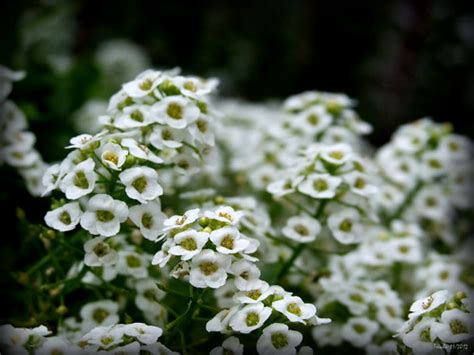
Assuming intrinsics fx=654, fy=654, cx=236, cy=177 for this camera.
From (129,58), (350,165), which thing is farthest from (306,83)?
(350,165)

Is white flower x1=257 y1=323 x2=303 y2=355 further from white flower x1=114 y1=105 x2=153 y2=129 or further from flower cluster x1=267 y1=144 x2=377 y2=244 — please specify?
white flower x1=114 y1=105 x2=153 y2=129

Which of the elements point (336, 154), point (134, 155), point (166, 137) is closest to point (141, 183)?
point (134, 155)

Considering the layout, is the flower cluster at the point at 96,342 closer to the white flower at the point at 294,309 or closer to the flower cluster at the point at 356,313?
the white flower at the point at 294,309

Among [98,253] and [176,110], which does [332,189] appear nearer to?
[176,110]

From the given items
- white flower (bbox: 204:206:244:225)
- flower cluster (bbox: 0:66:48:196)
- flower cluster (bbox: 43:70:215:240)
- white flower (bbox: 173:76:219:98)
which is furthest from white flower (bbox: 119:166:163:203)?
flower cluster (bbox: 0:66:48:196)

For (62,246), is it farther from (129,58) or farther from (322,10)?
(322,10)

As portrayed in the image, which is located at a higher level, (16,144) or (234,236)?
(16,144)

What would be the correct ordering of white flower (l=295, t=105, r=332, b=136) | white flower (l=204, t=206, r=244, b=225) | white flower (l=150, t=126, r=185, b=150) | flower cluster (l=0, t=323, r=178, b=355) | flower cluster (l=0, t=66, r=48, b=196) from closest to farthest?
flower cluster (l=0, t=323, r=178, b=355) → white flower (l=204, t=206, r=244, b=225) → white flower (l=150, t=126, r=185, b=150) → flower cluster (l=0, t=66, r=48, b=196) → white flower (l=295, t=105, r=332, b=136)

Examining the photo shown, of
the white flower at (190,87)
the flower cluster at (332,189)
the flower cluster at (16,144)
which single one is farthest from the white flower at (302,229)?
the flower cluster at (16,144)
